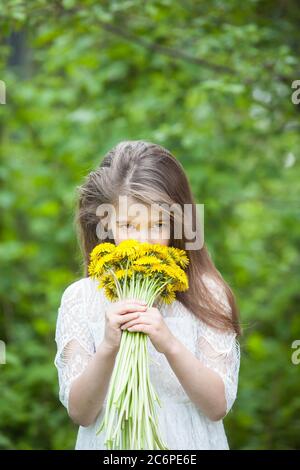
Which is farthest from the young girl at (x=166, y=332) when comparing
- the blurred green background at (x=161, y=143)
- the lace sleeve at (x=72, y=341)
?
the blurred green background at (x=161, y=143)

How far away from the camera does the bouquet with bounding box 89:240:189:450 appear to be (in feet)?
6.44

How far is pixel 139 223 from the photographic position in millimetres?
2150

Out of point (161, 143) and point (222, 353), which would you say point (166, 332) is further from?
point (161, 143)

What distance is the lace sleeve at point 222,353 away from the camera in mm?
2191

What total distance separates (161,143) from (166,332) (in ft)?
7.16

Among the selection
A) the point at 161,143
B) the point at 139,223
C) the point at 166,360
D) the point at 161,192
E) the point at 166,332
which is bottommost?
the point at 166,360

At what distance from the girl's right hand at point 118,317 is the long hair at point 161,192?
38cm

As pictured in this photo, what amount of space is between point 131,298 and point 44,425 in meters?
2.88

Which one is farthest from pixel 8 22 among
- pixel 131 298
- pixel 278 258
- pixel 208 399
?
pixel 278 258

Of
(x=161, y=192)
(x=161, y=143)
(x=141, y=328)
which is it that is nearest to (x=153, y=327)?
(x=141, y=328)

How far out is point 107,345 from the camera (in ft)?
6.57

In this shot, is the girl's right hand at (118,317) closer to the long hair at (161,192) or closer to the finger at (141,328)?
the finger at (141,328)

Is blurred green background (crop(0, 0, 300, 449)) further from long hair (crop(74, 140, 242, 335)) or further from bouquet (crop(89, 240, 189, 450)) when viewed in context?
bouquet (crop(89, 240, 189, 450))

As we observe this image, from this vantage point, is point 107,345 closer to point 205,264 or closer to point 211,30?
point 205,264
